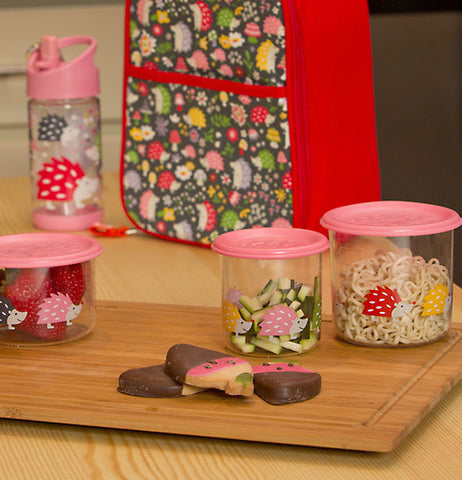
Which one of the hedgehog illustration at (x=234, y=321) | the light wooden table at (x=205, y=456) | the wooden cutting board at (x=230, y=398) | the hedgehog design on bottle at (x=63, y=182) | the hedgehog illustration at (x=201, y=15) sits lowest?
the light wooden table at (x=205, y=456)

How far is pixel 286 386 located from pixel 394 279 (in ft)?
0.47

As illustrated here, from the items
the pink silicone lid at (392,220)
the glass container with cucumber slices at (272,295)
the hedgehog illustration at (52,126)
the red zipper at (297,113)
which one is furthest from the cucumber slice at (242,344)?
the hedgehog illustration at (52,126)

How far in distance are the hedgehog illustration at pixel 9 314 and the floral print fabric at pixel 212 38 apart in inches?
15.2

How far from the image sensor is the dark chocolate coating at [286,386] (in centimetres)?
57

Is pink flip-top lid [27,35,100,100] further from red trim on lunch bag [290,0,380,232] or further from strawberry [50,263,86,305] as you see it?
strawberry [50,263,86,305]

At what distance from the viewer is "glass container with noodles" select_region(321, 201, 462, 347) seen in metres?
0.66

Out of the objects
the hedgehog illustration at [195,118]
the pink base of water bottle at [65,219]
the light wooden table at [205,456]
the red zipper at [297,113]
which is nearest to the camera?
the light wooden table at [205,456]

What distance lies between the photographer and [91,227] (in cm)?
111

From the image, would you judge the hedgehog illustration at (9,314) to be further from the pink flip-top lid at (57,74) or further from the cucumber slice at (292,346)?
the pink flip-top lid at (57,74)

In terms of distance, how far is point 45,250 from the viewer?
712 mm

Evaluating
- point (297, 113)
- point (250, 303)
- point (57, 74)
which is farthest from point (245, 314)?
point (57, 74)

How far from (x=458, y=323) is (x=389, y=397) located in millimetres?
187

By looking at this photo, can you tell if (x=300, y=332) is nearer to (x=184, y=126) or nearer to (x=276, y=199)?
(x=276, y=199)

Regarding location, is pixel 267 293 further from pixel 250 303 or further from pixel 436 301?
pixel 436 301
